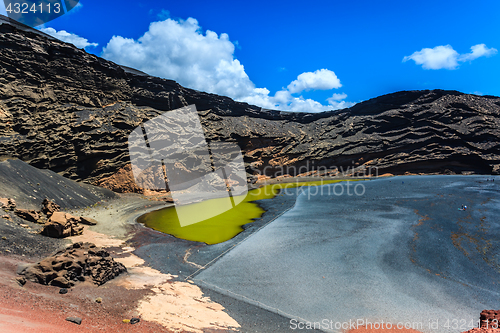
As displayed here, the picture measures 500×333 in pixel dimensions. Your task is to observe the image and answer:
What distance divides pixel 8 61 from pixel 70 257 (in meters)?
30.8

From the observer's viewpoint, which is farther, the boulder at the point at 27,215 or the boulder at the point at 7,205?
the boulder at the point at 27,215

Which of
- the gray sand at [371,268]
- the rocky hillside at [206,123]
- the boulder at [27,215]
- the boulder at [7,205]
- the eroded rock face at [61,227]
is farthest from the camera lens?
the rocky hillside at [206,123]

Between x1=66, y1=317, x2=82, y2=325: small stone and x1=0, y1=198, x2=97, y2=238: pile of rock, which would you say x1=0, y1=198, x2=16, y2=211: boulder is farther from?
x1=66, y1=317, x2=82, y2=325: small stone

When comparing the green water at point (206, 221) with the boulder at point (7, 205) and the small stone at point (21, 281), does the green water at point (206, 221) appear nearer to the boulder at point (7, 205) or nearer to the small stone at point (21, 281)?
the boulder at point (7, 205)

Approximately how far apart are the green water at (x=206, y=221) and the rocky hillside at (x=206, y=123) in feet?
35.2

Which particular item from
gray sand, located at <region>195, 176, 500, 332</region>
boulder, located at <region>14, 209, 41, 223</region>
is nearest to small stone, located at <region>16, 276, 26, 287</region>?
gray sand, located at <region>195, 176, 500, 332</region>

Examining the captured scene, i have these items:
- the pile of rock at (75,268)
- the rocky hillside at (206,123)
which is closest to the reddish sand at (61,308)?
the pile of rock at (75,268)

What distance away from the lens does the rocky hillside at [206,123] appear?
27.3 metres

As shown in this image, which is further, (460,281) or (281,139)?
(281,139)

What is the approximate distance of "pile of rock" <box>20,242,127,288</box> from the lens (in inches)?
292

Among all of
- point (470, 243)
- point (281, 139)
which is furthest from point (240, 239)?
point (281, 139)

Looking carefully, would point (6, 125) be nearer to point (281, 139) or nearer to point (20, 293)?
point (20, 293)

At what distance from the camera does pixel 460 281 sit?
9.80 metres

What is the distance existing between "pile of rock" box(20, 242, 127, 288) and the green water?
6.71 metres
